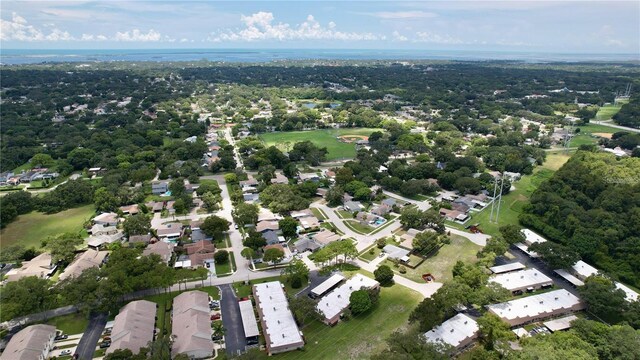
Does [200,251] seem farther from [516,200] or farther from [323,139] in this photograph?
[323,139]

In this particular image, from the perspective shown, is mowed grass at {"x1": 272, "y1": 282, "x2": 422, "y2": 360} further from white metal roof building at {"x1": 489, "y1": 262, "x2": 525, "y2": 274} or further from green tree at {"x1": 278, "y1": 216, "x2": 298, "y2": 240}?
green tree at {"x1": 278, "y1": 216, "x2": 298, "y2": 240}

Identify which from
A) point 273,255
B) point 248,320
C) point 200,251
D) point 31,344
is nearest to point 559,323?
point 248,320

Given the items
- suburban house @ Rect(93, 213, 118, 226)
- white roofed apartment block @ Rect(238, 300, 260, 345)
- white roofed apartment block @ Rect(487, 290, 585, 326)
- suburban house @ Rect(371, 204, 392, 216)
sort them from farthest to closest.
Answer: suburban house @ Rect(371, 204, 392, 216) → suburban house @ Rect(93, 213, 118, 226) → white roofed apartment block @ Rect(487, 290, 585, 326) → white roofed apartment block @ Rect(238, 300, 260, 345)

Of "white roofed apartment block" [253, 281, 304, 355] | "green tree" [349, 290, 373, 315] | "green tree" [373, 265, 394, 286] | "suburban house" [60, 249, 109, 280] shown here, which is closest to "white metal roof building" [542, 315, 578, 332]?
"green tree" [373, 265, 394, 286]

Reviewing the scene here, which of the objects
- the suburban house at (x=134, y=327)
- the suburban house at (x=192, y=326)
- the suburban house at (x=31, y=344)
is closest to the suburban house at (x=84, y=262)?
the suburban house at (x=31, y=344)

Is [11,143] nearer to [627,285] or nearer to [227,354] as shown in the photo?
[227,354]

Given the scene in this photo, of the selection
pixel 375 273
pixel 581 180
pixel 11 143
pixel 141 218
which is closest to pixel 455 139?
pixel 581 180

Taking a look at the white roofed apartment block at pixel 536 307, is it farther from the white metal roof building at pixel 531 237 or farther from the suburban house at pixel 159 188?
the suburban house at pixel 159 188
